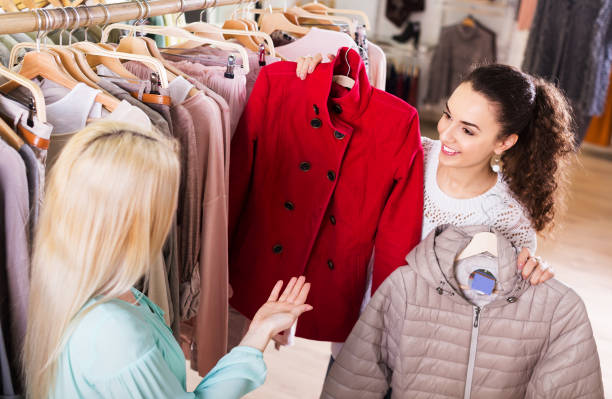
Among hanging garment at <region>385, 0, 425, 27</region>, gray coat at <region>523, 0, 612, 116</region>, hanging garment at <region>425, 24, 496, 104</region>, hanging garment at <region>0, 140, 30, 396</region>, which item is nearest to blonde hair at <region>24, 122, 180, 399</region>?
hanging garment at <region>0, 140, 30, 396</region>

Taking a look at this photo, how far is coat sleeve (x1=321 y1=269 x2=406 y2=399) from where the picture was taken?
5.23 ft

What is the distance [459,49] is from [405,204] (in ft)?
13.2

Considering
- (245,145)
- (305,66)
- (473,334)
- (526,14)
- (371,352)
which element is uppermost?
(305,66)

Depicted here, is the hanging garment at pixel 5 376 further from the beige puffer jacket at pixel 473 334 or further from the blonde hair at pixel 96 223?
the beige puffer jacket at pixel 473 334

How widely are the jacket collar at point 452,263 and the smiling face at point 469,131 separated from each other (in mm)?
201

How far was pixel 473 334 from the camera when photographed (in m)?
1.53

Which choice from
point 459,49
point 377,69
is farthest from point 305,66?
point 459,49

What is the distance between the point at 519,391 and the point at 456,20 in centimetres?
458

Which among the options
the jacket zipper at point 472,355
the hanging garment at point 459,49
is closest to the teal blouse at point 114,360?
the jacket zipper at point 472,355

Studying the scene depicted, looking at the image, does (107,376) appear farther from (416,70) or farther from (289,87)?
(416,70)

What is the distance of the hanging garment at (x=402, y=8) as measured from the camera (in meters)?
5.57

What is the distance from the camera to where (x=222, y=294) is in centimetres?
165

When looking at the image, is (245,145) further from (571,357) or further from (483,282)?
(571,357)

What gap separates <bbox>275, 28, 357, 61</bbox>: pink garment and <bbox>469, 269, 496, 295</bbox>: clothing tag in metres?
0.95
